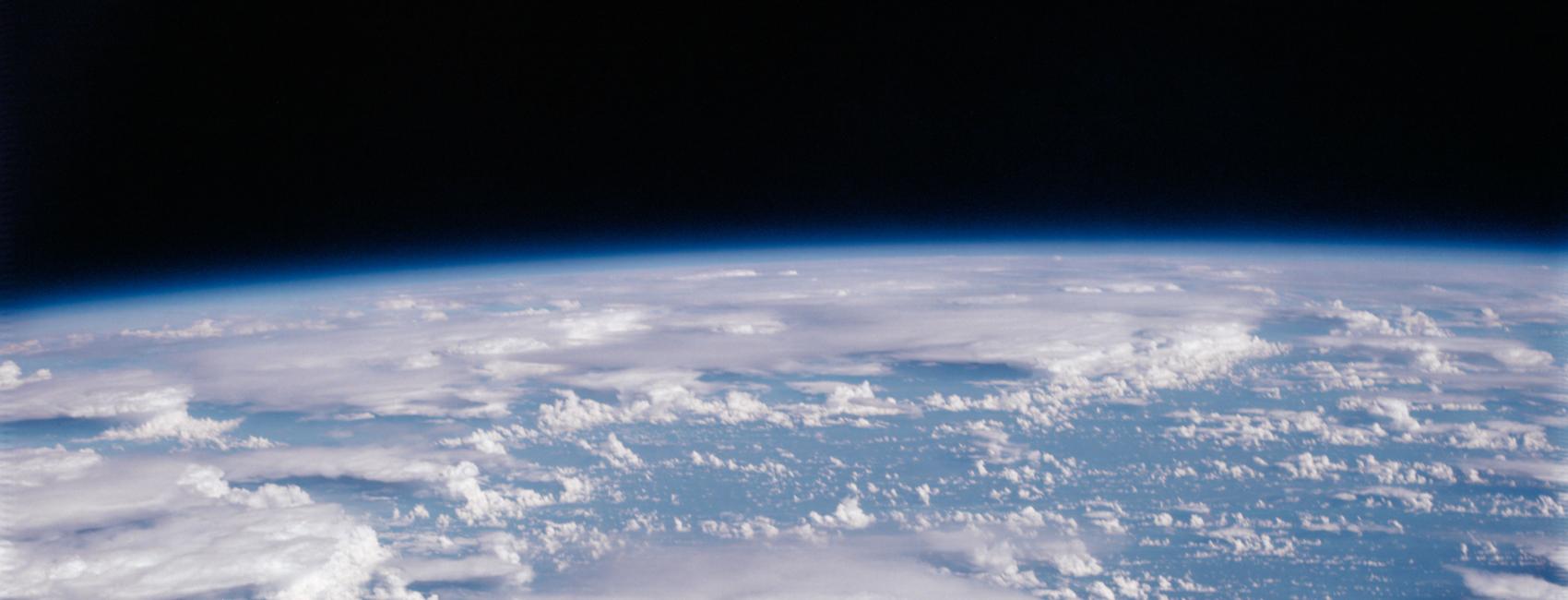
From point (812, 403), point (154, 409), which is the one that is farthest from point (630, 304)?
point (154, 409)

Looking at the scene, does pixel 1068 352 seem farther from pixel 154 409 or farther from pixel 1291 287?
pixel 154 409

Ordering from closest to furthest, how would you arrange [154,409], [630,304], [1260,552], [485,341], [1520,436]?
[1260,552] → [1520,436] → [154,409] → [485,341] → [630,304]

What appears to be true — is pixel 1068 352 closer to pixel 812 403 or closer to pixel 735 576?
pixel 812 403

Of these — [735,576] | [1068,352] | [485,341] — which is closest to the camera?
[735,576]

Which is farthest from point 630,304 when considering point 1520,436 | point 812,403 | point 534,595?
point 1520,436

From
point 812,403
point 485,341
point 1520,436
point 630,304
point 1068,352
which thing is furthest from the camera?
point 630,304

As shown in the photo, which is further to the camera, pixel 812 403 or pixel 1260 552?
pixel 812 403
